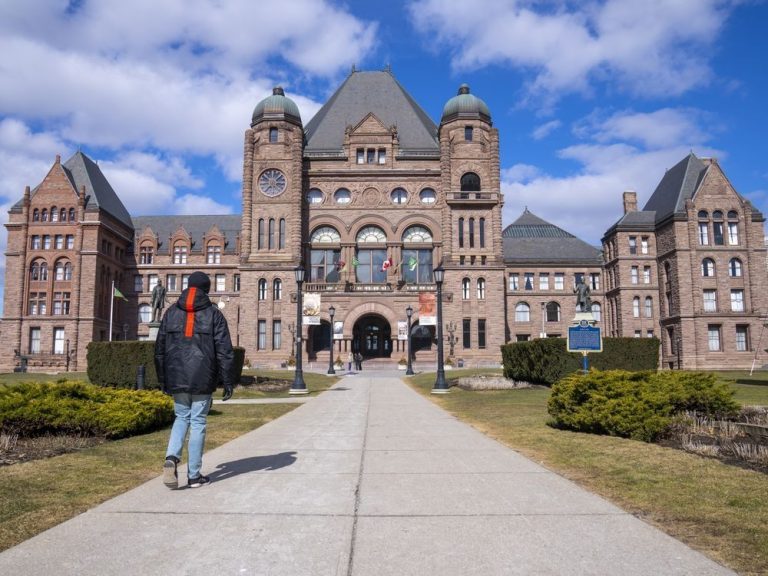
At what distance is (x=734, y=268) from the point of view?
53000 millimetres

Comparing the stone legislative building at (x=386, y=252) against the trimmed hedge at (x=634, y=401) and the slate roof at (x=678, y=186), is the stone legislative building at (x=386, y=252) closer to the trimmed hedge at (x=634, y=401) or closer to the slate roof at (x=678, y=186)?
the slate roof at (x=678, y=186)

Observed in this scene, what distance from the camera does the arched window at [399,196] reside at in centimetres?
→ 5656

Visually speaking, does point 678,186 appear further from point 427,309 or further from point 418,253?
point 427,309

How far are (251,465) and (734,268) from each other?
56.4 meters

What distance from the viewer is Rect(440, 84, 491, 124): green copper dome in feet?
181

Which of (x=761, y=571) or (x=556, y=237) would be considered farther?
(x=556, y=237)

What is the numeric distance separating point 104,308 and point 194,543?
61426 millimetres

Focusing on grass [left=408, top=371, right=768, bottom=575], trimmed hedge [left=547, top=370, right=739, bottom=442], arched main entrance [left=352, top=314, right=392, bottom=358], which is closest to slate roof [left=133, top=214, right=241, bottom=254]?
arched main entrance [left=352, top=314, right=392, bottom=358]

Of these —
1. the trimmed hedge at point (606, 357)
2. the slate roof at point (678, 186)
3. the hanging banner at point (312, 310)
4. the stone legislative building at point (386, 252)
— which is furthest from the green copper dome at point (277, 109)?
the trimmed hedge at point (606, 357)

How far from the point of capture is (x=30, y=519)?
4.88 meters

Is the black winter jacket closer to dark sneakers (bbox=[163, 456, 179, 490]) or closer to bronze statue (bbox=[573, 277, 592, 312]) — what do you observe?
dark sneakers (bbox=[163, 456, 179, 490])

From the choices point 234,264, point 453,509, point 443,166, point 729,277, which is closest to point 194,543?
point 453,509

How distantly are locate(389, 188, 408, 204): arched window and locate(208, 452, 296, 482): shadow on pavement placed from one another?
162ft

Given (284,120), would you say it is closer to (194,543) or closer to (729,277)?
(729,277)
